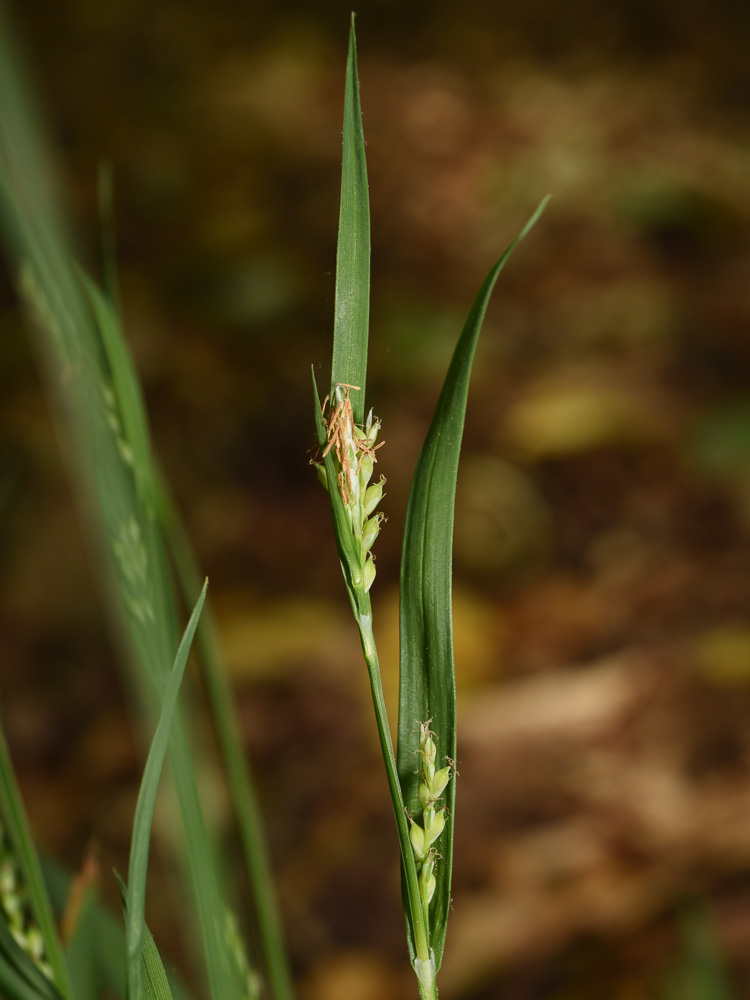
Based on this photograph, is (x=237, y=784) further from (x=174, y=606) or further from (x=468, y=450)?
(x=468, y=450)

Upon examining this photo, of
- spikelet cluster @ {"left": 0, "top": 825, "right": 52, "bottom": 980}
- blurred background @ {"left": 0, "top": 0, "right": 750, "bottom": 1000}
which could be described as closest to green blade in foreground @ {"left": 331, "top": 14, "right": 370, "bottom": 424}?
spikelet cluster @ {"left": 0, "top": 825, "right": 52, "bottom": 980}

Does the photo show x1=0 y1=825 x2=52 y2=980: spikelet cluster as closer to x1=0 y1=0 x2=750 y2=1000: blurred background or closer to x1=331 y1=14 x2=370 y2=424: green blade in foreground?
x1=331 y1=14 x2=370 y2=424: green blade in foreground

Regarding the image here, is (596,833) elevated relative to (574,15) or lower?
lower

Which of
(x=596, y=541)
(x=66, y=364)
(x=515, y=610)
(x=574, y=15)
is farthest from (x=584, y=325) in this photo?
(x=66, y=364)

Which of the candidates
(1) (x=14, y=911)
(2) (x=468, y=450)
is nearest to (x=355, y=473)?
(1) (x=14, y=911)

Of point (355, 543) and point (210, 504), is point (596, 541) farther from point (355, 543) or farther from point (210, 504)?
point (355, 543)

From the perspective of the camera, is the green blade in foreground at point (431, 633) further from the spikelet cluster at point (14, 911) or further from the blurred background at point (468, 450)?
the blurred background at point (468, 450)

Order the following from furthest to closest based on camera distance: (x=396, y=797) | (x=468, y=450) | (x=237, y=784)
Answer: (x=468, y=450), (x=237, y=784), (x=396, y=797)
